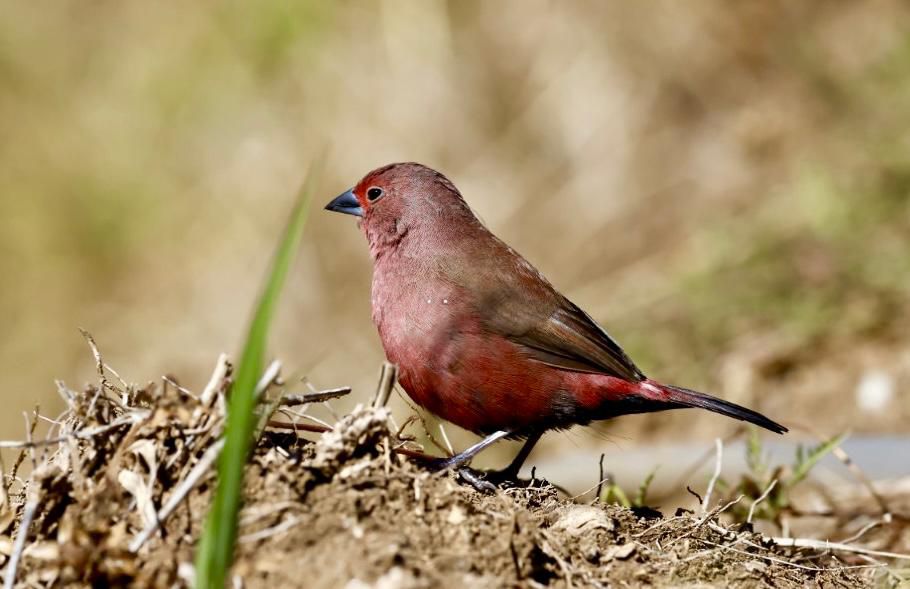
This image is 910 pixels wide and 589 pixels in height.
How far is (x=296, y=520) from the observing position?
2479mm

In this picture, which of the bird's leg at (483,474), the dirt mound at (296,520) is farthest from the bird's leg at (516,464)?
the dirt mound at (296,520)

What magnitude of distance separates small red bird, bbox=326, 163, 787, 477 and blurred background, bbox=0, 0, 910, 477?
2537 millimetres

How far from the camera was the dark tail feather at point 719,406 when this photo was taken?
375cm

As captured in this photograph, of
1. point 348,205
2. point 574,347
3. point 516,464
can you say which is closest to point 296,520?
point 516,464

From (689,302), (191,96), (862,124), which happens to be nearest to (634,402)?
(689,302)

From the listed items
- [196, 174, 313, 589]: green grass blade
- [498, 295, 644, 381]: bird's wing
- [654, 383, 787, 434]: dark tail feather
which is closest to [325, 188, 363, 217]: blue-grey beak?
[498, 295, 644, 381]: bird's wing

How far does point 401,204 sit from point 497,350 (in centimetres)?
→ 89

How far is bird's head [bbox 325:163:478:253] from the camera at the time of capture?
450 cm

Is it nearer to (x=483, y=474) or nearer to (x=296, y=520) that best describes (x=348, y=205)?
(x=483, y=474)

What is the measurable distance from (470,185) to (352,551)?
7093 millimetres

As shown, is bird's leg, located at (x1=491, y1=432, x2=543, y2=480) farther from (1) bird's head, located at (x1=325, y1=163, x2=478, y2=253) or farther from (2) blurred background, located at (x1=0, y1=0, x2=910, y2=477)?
(2) blurred background, located at (x1=0, y1=0, x2=910, y2=477)

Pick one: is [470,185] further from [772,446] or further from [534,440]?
[534,440]

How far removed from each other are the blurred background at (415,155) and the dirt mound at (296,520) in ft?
12.4

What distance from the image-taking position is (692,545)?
3.06m
